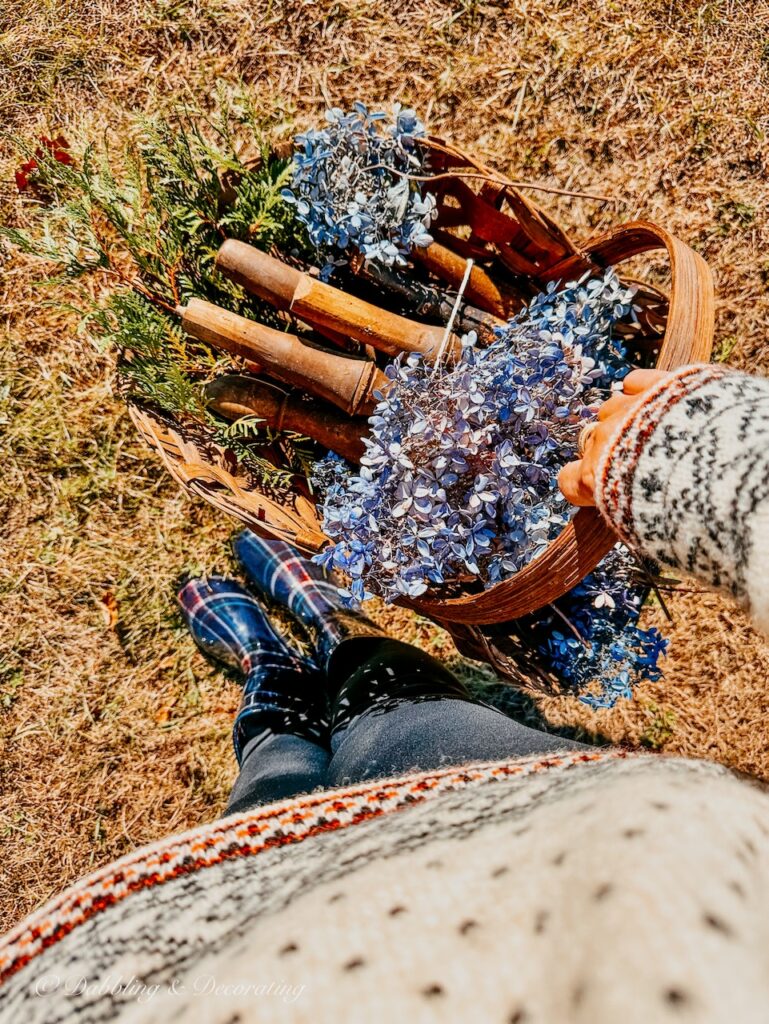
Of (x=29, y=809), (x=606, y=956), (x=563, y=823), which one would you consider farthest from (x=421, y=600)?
(x=29, y=809)

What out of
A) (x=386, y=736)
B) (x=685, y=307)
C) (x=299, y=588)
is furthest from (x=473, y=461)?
(x=299, y=588)

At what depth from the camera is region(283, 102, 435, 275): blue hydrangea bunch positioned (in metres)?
1.49

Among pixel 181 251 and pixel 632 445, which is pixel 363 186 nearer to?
pixel 181 251

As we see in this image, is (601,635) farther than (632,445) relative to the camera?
Yes

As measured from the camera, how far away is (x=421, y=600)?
1.48 meters

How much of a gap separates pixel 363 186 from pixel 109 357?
1.17 m

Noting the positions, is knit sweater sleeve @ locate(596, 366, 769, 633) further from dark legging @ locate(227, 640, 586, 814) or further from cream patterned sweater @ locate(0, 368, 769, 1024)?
dark legging @ locate(227, 640, 586, 814)

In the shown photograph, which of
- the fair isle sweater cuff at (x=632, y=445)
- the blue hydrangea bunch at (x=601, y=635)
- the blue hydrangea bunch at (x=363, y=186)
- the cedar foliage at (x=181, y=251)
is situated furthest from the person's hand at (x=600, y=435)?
the cedar foliage at (x=181, y=251)

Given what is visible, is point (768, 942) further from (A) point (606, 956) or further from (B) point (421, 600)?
(B) point (421, 600)

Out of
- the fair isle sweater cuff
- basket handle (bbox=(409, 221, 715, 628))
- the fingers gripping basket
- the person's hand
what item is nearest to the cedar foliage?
the fingers gripping basket

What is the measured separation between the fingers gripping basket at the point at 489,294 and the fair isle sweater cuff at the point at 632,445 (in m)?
0.15

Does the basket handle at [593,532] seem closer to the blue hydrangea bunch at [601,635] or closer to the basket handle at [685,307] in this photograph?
the basket handle at [685,307]

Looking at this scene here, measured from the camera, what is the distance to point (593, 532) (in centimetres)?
114

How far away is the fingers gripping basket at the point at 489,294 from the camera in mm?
1231
